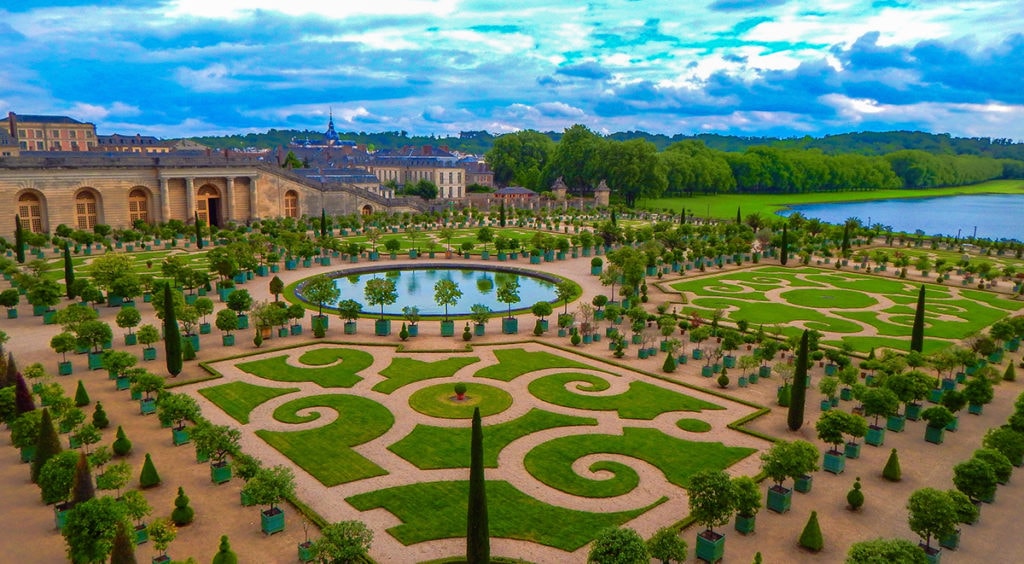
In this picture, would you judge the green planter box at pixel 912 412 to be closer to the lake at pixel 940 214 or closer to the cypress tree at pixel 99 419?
the cypress tree at pixel 99 419

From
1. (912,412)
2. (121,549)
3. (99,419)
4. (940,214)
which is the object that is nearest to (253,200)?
(99,419)

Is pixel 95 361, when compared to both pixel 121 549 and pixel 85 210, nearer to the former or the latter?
pixel 121 549

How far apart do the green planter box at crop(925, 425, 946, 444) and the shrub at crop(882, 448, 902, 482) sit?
4405 millimetres

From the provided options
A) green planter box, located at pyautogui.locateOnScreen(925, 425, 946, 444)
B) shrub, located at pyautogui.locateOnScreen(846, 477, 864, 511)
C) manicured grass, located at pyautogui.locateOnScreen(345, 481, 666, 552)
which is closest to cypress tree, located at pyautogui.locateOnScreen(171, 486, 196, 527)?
manicured grass, located at pyautogui.locateOnScreen(345, 481, 666, 552)

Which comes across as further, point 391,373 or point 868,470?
point 391,373

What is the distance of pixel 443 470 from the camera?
2462 centimetres

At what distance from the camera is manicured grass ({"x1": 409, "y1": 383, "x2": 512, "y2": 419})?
98.1 feet

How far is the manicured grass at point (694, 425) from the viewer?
2852cm

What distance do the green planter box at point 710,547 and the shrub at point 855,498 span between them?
5.56 metres

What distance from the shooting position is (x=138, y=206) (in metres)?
87.3

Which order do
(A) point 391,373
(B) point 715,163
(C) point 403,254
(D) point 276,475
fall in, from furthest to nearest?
1. (B) point 715,163
2. (C) point 403,254
3. (A) point 391,373
4. (D) point 276,475

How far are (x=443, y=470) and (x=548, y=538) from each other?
5560 mm

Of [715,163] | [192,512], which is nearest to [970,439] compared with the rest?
[192,512]

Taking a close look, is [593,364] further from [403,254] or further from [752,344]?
[403,254]
